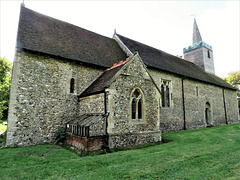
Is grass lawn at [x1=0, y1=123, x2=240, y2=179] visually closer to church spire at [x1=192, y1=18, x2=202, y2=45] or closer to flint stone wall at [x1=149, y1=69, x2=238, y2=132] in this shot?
flint stone wall at [x1=149, y1=69, x2=238, y2=132]

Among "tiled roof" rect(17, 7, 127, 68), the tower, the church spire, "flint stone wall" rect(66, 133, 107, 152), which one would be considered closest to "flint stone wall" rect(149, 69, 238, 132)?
"tiled roof" rect(17, 7, 127, 68)

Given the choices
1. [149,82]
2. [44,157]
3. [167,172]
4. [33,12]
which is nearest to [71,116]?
[44,157]

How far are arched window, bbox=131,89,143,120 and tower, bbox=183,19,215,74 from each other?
22.9 meters

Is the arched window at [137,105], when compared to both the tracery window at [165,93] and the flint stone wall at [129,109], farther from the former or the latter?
the tracery window at [165,93]

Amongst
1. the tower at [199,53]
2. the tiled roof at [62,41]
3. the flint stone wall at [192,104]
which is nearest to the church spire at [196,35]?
the tower at [199,53]

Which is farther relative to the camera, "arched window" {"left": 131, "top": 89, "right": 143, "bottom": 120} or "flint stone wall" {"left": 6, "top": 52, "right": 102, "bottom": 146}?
"arched window" {"left": 131, "top": 89, "right": 143, "bottom": 120}

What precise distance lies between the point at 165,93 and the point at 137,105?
301 inches

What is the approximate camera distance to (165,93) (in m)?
16.1

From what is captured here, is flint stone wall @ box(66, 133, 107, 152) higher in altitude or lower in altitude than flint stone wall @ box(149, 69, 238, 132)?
lower

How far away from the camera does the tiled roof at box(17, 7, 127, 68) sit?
1046 cm

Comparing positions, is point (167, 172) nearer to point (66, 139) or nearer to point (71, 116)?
point (66, 139)

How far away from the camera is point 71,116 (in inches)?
429

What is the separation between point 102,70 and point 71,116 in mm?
4443

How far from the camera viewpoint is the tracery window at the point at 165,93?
15.9 meters
